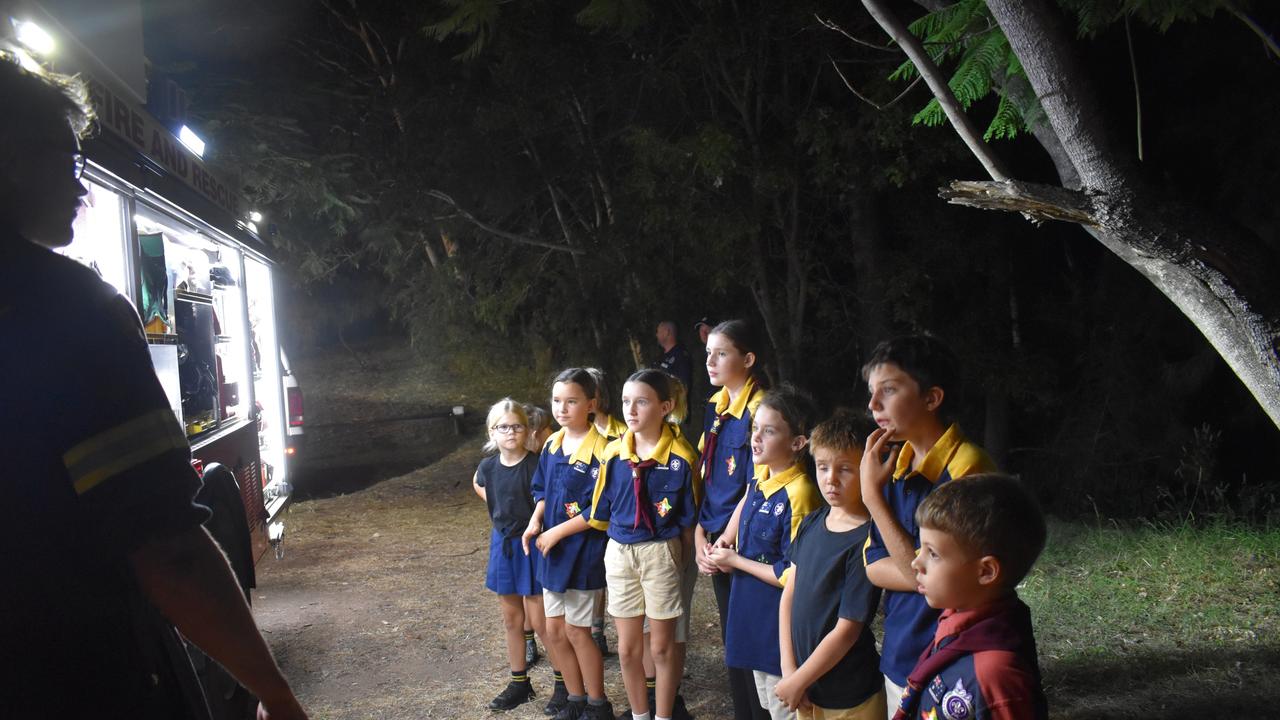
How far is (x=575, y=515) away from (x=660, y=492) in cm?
51

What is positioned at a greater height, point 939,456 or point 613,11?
point 613,11

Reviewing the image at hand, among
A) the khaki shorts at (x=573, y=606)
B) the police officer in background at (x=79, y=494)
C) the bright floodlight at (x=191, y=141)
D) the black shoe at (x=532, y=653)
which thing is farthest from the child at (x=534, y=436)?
the police officer in background at (x=79, y=494)

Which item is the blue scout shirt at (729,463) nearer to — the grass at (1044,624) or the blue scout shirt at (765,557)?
the blue scout shirt at (765,557)

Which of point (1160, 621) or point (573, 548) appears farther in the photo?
point (1160, 621)

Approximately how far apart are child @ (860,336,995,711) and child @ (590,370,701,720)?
4.27 feet

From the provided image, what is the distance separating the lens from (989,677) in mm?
1886

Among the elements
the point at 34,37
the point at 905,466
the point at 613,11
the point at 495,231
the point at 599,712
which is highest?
the point at 613,11

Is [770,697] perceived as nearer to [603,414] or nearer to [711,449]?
[711,449]

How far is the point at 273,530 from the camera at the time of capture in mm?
5820

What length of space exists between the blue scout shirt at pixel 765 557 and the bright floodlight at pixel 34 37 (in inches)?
114

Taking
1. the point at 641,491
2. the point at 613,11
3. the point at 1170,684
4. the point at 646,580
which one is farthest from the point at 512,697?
the point at 613,11

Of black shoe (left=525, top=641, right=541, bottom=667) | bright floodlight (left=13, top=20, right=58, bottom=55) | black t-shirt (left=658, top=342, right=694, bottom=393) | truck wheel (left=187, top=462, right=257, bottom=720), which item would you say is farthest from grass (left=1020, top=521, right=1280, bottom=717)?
black t-shirt (left=658, top=342, right=694, bottom=393)

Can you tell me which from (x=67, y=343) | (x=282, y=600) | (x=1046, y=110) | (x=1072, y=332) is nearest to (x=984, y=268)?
(x=1072, y=332)

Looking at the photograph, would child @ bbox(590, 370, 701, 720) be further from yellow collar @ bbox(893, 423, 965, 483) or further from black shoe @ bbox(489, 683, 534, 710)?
yellow collar @ bbox(893, 423, 965, 483)
